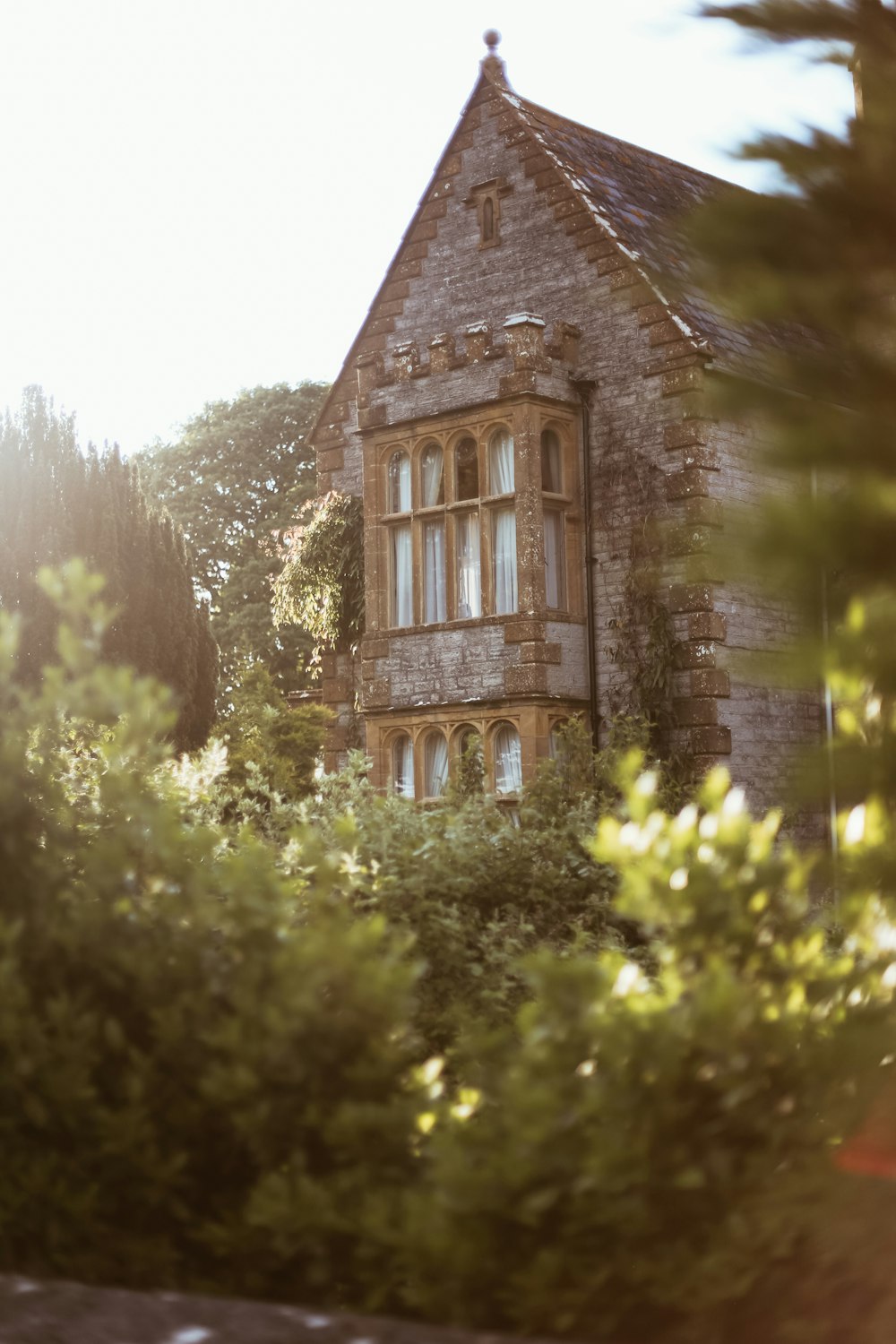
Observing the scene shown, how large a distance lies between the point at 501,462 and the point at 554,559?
1.04m

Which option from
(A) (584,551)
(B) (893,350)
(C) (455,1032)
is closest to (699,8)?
(B) (893,350)

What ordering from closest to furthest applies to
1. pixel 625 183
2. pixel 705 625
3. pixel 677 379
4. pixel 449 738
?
pixel 705 625 → pixel 677 379 → pixel 449 738 → pixel 625 183

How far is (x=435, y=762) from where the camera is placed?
600 inches

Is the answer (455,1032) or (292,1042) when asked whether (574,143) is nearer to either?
(455,1032)

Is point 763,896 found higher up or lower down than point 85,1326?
higher up

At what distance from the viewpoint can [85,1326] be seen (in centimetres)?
336

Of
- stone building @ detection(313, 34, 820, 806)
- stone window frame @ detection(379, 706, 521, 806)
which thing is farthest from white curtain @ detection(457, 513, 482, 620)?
stone window frame @ detection(379, 706, 521, 806)

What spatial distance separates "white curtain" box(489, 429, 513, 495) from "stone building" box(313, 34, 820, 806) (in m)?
0.02

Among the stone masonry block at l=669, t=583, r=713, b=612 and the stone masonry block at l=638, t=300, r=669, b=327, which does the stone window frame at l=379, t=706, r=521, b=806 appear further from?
the stone masonry block at l=638, t=300, r=669, b=327

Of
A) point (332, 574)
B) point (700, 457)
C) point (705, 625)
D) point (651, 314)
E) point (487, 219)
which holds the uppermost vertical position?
point (487, 219)

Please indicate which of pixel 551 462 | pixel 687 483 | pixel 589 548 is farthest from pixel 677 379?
pixel 589 548

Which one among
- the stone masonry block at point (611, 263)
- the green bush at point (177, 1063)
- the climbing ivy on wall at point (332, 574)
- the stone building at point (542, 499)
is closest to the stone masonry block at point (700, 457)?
the stone building at point (542, 499)

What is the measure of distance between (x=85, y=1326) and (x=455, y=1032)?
2.39 m

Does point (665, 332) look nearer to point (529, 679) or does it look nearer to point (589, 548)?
point (589, 548)
